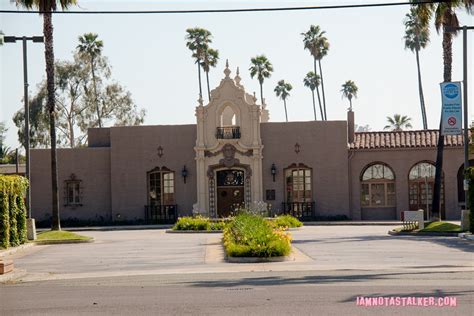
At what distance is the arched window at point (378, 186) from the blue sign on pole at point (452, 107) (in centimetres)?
1613

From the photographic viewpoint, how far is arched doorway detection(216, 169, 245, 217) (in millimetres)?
49062

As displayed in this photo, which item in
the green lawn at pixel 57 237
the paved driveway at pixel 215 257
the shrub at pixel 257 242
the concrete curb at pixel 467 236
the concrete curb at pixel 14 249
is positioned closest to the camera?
the paved driveway at pixel 215 257

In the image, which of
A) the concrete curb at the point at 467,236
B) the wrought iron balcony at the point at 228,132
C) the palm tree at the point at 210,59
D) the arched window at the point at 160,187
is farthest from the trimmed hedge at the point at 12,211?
the palm tree at the point at 210,59

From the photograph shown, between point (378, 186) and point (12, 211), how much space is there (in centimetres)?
2301

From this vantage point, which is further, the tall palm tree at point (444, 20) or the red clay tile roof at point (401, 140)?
the red clay tile roof at point (401, 140)

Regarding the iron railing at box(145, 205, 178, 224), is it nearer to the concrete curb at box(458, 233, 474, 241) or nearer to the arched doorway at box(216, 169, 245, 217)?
the arched doorway at box(216, 169, 245, 217)

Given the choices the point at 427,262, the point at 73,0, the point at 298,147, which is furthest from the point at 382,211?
the point at 427,262

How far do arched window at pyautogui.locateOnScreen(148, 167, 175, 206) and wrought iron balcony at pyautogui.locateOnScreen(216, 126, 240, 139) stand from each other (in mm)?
3477

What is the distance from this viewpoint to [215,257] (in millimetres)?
25672

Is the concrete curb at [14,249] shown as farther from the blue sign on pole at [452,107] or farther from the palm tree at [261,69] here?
the palm tree at [261,69]

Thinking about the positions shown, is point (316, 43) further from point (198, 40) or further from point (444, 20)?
point (444, 20)

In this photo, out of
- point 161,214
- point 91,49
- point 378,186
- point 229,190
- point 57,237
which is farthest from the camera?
point 91,49

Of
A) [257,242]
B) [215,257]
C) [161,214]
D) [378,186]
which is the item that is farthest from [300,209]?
[257,242]

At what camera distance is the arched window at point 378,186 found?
161ft
